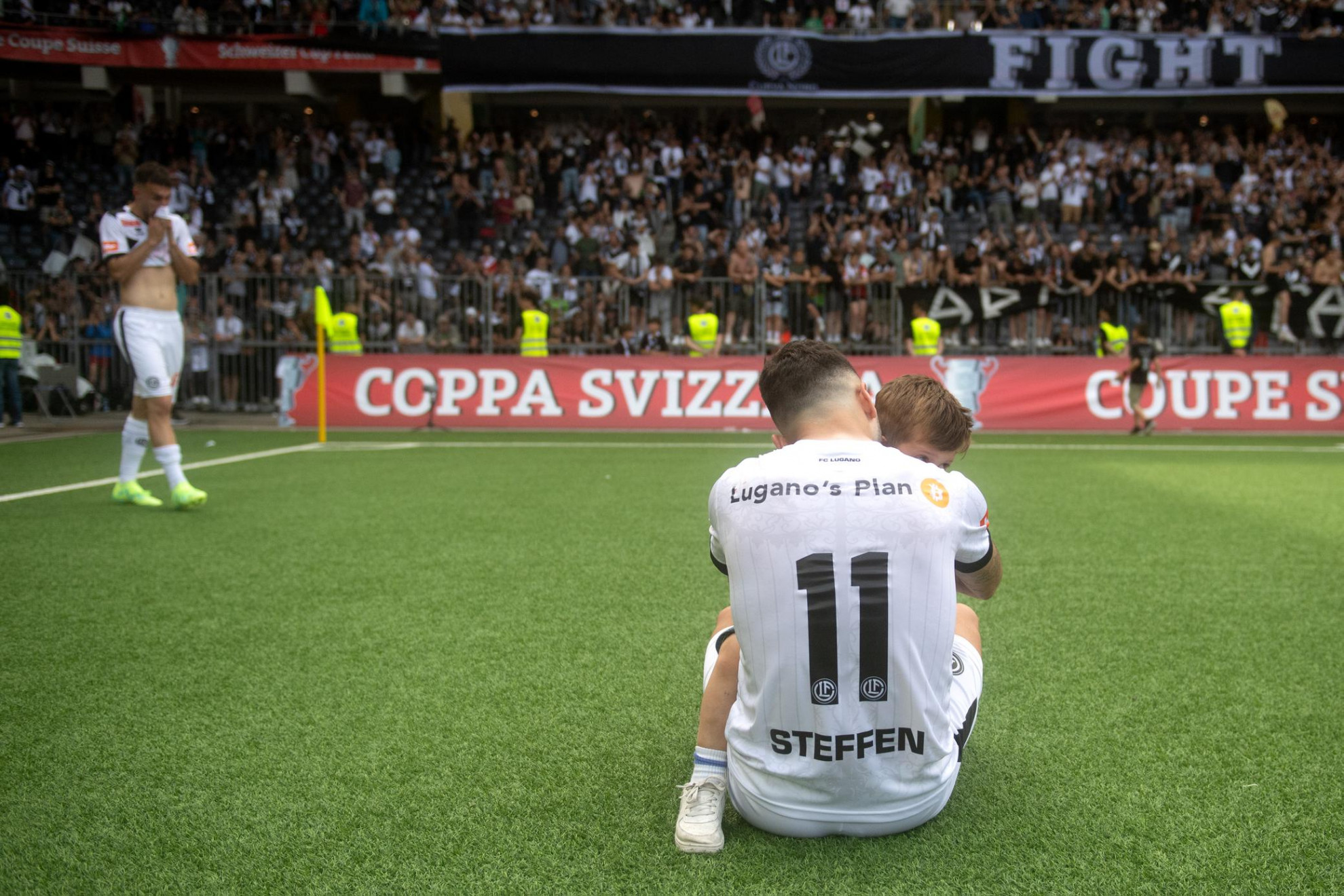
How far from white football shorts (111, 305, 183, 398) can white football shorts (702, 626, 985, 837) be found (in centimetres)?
583

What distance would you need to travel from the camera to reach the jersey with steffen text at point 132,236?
7121mm

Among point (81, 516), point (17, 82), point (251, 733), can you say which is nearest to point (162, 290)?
point (81, 516)

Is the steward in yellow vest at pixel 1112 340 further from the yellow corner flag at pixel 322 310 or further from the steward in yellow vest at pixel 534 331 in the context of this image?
the yellow corner flag at pixel 322 310

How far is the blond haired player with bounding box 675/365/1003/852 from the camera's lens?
7.72ft

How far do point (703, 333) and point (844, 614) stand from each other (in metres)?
14.7

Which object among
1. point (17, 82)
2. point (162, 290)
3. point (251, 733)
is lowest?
point (251, 733)

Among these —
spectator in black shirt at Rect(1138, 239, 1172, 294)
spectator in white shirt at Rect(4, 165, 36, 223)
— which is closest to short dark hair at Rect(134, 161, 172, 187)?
spectator in black shirt at Rect(1138, 239, 1172, 294)

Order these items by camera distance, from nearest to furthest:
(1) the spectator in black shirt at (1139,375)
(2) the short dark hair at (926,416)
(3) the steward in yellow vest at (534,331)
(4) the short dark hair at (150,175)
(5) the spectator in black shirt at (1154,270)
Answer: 1. (2) the short dark hair at (926,416)
2. (4) the short dark hair at (150,175)
3. (1) the spectator in black shirt at (1139,375)
4. (3) the steward in yellow vest at (534,331)
5. (5) the spectator in black shirt at (1154,270)

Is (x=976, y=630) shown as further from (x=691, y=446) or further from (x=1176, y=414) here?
(x=1176, y=414)

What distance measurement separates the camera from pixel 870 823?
2543 millimetres

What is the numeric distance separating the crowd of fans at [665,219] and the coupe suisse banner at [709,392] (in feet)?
7.48

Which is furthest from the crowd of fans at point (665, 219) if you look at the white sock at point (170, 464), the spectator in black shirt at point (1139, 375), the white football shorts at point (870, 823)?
the white football shorts at point (870, 823)

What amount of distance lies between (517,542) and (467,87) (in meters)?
17.7

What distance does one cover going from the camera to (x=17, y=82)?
86.0 ft
